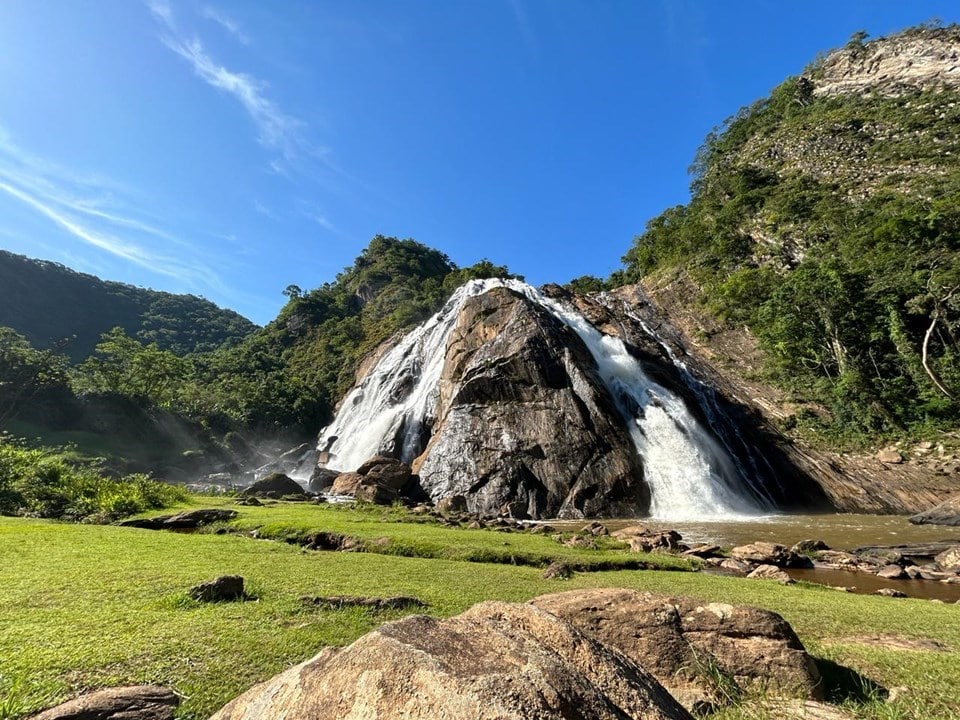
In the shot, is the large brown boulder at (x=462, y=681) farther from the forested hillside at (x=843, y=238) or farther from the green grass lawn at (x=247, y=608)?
the forested hillside at (x=843, y=238)

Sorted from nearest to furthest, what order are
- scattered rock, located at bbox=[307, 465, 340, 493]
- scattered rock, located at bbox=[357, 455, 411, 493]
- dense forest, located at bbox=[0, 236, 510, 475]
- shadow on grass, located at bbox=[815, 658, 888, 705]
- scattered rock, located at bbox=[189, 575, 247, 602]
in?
1. shadow on grass, located at bbox=[815, 658, 888, 705]
2. scattered rock, located at bbox=[189, 575, 247, 602]
3. scattered rock, located at bbox=[357, 455, 411, 493]
4. scattered rock, located at bbox=[307, 465, 340, 493]
5. dense forest, located at bbox=[0, 236, 510, 475]

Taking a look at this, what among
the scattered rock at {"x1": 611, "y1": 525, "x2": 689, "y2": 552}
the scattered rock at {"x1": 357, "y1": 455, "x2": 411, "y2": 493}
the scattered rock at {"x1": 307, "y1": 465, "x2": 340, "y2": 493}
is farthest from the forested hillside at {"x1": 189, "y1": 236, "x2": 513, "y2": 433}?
the scattered rock at {"x1": 611, "y1": 525, "x2": 689, "y2": 552}

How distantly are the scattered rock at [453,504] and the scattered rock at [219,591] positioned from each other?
52.9 feet

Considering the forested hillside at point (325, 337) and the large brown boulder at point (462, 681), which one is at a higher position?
the forested hillside at point (325, 337)

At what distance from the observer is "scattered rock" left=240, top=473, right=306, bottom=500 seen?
24.1 m

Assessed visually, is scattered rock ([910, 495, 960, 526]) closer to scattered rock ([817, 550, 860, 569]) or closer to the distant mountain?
scattered rock ([817, 550, 860, 569])

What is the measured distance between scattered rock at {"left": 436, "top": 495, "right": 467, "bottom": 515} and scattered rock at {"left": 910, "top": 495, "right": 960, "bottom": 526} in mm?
17941

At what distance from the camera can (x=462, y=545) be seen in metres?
11.0

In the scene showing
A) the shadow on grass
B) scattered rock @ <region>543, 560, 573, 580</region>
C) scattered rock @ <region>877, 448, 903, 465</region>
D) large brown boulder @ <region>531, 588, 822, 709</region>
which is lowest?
scattered rock @ <region>543, 560, 573, 580</region>

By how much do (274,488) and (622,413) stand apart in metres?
19.2

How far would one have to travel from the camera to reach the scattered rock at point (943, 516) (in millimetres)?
17422

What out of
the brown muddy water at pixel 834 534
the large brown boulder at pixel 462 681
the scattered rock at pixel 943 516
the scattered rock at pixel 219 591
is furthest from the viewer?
the scattered rock at pixel 943 516

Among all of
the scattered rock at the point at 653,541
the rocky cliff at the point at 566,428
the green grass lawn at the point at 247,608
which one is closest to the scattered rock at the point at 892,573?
the green grass lawn at the point at 247,608

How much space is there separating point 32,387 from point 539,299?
1725 inches
